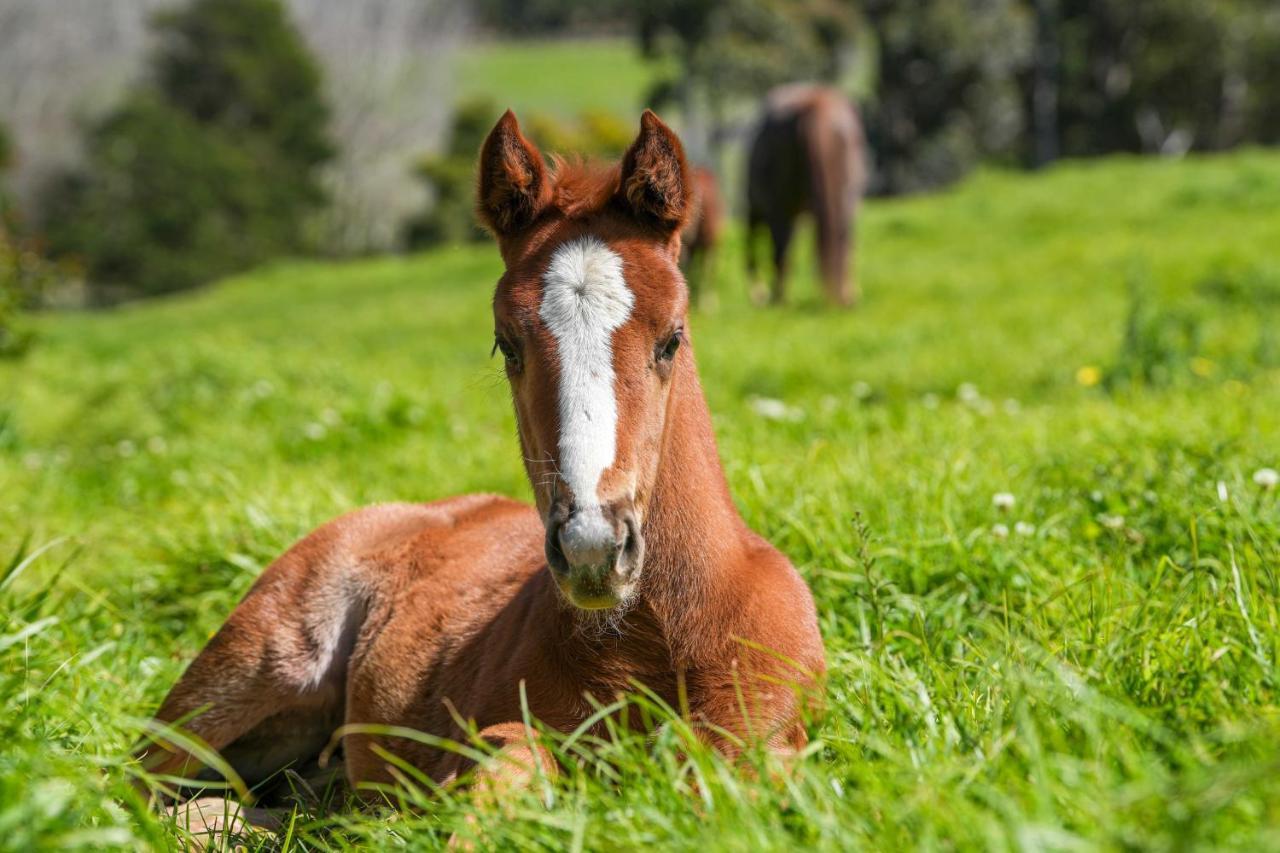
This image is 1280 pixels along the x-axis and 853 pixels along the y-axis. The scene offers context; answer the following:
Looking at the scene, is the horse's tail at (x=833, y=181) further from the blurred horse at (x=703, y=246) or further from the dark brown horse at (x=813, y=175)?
the blurred horse at (x=703, y=246)

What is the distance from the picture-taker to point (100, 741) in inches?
116

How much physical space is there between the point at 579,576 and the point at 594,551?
0.20 ft

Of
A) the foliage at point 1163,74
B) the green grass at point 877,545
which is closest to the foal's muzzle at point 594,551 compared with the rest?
the green grass at point 877,545

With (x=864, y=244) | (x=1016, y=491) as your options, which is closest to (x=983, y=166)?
(x=864, y=244)

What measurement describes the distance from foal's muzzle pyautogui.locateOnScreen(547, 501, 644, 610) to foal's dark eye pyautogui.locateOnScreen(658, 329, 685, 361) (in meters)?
0.46

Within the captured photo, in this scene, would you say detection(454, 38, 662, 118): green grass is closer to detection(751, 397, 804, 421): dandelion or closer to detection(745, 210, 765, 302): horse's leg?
detection(745, 210, 765, 302): horse's leg

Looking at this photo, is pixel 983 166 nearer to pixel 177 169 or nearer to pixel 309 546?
pixel 177 169

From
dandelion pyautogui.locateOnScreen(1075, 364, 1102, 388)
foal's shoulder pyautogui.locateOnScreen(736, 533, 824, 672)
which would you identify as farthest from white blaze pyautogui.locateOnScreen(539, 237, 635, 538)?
dandelion pyautogui.locateOnScreen(1075, 364, 1102, 388)

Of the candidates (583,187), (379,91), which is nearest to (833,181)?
(583,187)

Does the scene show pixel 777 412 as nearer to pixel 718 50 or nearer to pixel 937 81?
pixel 718 50

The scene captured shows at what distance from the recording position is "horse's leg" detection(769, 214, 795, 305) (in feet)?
41.0

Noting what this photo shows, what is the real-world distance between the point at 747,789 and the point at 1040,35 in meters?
37.8

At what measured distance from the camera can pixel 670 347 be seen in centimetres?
256

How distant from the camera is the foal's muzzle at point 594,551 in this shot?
6.88 ft
